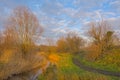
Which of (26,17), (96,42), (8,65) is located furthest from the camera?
(96,42)

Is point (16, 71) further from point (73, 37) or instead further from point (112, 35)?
point (73, 37)

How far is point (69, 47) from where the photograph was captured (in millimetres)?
77812

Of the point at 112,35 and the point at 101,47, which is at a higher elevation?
the point at 112,35

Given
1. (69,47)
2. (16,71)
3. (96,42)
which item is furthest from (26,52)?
(69,47)

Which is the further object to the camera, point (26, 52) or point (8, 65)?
point (26, 52)

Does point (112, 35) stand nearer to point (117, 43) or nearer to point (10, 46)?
point (117, 43)

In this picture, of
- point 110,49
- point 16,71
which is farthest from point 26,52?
point 110,49

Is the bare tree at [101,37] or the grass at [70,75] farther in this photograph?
the bare tree at [101,37]

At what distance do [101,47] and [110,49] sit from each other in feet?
7.74

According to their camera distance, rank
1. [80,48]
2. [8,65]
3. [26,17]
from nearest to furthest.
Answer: [8,65], [26,17], [80,48]

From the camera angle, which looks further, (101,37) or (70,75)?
(101,37)

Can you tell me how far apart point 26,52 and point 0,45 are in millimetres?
5381

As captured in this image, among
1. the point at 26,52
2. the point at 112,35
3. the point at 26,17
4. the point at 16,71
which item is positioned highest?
the point at 26,17

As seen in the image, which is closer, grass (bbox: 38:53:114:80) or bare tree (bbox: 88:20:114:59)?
grass (bbox: 38:53:114:80)
